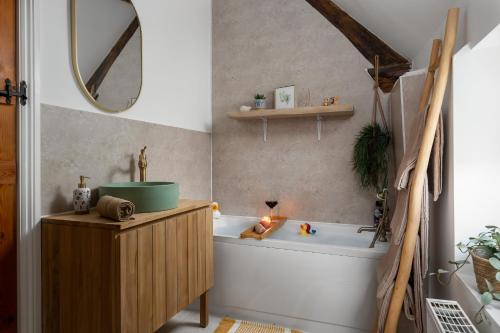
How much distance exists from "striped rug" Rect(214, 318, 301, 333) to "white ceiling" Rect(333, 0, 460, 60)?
2286mm

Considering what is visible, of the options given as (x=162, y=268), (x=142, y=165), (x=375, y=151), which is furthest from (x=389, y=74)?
(x=162, y=268)

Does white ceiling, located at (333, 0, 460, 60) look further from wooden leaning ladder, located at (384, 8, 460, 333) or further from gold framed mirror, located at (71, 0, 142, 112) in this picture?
gold framed mirror, located at (71, 0, 142, 112)

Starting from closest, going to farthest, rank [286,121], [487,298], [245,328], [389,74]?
[487,298], [245,328], [389,74], [286,121]

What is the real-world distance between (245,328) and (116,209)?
54.5 inches

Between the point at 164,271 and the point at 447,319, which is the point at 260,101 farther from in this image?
the point at 447,319

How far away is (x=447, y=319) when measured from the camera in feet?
3.88

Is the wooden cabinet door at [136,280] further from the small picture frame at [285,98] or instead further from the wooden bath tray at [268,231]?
the small picture frame at [285,98]

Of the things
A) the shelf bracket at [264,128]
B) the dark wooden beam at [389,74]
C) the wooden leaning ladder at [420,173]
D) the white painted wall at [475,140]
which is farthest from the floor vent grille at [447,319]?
the shelf bracket at [264,128]

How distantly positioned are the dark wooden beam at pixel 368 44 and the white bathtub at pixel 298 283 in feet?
4.84

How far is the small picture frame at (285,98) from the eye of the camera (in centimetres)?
272

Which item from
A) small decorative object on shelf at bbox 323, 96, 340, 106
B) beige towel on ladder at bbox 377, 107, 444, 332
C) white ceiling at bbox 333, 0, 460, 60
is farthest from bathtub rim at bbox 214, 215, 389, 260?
white ceiling at bbox 333, 0, 460, 60

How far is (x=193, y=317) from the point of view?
2242 millimetres

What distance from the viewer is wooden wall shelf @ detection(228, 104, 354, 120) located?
8.04 feet

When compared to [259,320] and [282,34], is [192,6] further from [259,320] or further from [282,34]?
[259,320]
